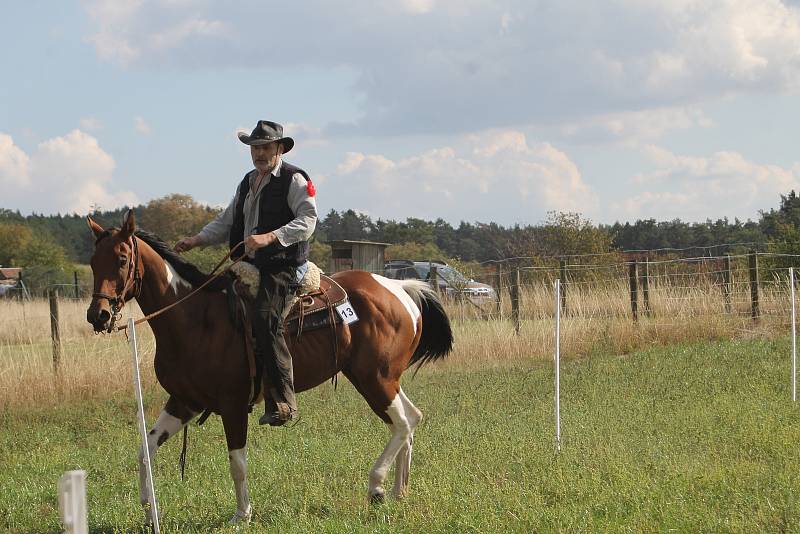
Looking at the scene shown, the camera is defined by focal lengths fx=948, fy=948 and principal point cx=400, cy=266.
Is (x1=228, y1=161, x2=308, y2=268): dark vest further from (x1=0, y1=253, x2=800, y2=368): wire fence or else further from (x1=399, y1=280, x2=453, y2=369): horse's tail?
(x1=0, y1=253, x2=800, y2=368): wire fence

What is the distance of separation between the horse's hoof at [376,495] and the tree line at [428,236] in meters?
5.37

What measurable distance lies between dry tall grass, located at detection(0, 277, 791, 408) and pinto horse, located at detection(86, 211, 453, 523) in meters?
6.88

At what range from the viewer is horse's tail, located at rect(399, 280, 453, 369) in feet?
28.3

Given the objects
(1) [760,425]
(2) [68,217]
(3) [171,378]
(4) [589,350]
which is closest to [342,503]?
(3) [171,378]

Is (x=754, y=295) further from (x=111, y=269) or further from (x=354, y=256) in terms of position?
(x=111, y=269)

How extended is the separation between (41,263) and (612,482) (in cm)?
4633

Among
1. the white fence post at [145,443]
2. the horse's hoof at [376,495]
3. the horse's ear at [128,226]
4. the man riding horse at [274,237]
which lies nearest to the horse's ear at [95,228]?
the horse's ear at [128,226]

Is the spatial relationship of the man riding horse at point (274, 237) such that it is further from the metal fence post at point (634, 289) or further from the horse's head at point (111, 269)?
the metal fence post at point (634, 289)

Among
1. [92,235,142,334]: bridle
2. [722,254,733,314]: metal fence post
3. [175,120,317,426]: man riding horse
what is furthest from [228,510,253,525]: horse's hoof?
[722,254,733,314]: metal fence post

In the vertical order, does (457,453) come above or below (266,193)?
below

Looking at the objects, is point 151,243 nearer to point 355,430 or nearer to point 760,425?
point 355,430

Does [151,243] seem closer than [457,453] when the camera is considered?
Yes

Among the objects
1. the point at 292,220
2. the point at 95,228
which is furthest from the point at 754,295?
the point at 95,228

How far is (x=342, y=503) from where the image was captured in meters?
7.42
